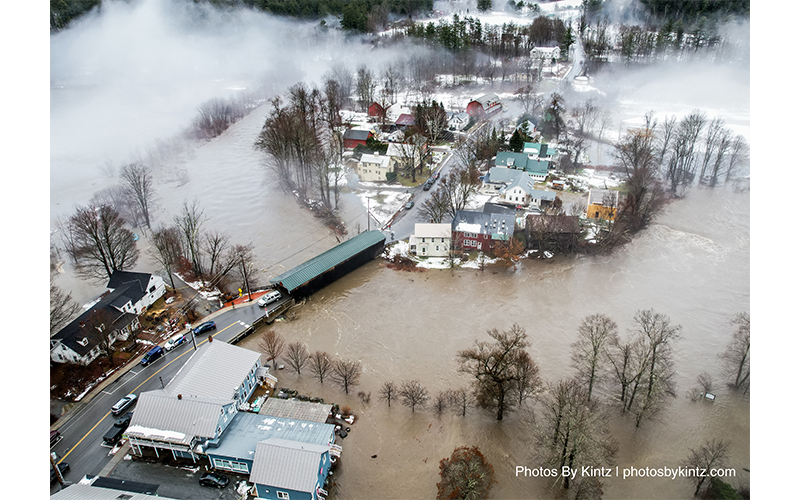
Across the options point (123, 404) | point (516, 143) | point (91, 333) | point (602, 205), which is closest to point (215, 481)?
point (123, 404)

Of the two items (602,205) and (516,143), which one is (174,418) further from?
(516,143)

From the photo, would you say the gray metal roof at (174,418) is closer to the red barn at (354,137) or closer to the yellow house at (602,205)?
the yellow house at (602,205)

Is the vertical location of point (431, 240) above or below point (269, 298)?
above

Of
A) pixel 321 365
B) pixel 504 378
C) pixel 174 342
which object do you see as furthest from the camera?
pixel 174 342

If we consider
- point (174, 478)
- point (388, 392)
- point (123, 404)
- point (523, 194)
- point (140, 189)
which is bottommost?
point (174, 478)

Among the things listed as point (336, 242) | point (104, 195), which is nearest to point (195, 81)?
point (104, 195)

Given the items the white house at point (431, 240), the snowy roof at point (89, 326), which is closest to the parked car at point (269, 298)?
the snowy roof at point (89, 326)
